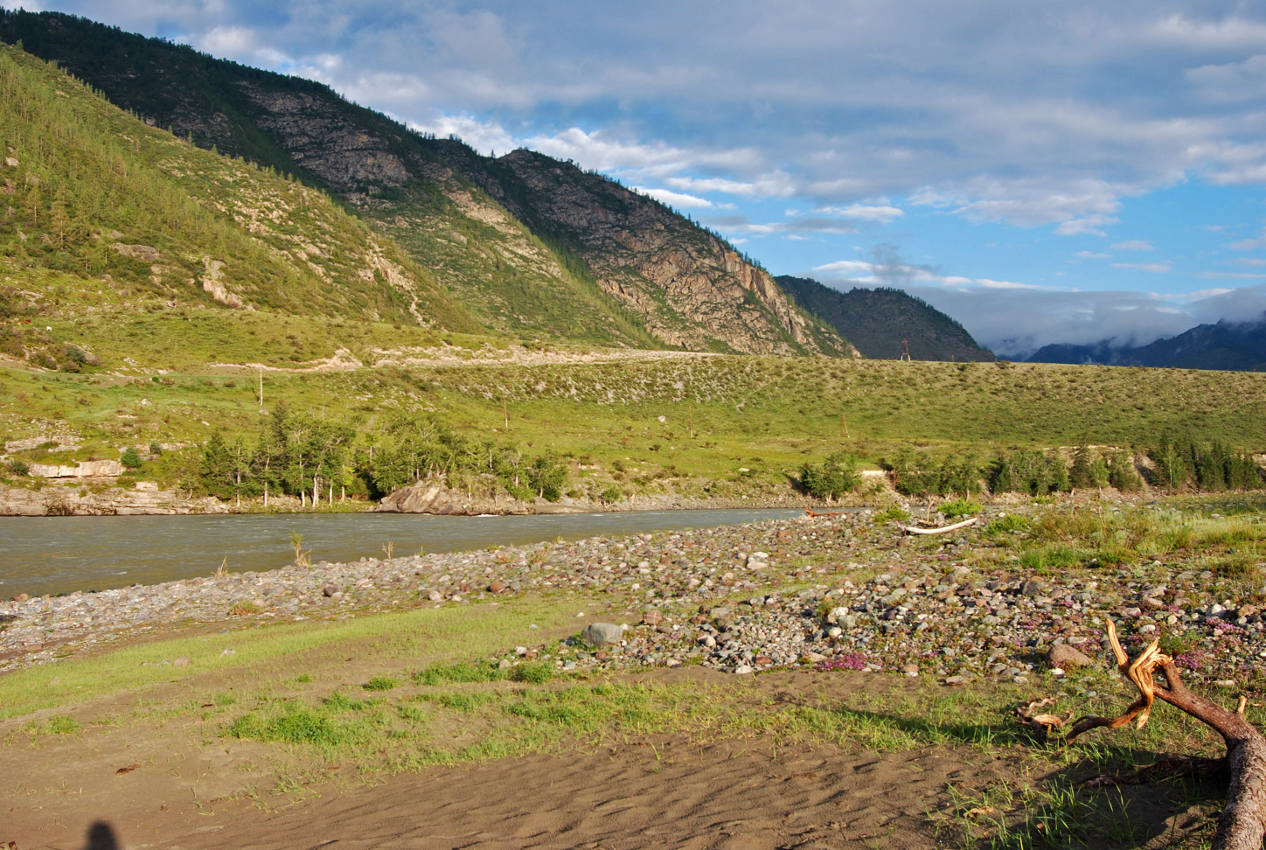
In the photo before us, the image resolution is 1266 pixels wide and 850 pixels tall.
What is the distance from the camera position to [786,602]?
1525 centimetres

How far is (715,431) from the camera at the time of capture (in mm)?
108625

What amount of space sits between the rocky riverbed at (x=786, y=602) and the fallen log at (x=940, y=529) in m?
0.39

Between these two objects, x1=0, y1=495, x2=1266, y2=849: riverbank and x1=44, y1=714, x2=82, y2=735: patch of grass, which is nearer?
x1=0, y1=495, x2=1266, y2=849: riverbank

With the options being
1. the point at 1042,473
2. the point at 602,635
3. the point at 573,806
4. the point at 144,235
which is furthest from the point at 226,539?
the point at 144,235

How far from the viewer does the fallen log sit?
21.2 m

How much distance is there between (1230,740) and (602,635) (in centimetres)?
998

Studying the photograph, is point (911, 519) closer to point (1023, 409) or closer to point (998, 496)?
point (998, 496)

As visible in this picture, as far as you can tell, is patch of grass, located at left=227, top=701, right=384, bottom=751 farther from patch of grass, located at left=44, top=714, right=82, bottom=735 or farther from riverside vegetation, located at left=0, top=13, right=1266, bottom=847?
patch of grass, located at left=44, top=714, right=82, bottom=735

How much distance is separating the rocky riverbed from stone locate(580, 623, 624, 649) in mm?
43

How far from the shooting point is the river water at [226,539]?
99.8 feet

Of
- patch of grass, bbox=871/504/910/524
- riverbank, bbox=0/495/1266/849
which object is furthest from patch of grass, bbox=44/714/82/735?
patch of grass, bbox=871/504/910/524

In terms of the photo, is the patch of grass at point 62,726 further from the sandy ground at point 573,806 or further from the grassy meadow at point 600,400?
the grassy meadow at point 600,400

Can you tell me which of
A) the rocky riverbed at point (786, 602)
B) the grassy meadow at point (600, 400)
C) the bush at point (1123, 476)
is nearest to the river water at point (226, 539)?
the rocky riverbed at point (786, 602)

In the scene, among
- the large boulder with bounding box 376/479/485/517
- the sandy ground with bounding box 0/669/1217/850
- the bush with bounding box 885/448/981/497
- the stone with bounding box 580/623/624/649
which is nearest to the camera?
the sandy ground with bounding box 0/669/1217/850
